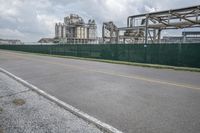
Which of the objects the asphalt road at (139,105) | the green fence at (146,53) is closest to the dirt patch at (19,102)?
the asphalt road at (139,105)

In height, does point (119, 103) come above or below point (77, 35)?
below

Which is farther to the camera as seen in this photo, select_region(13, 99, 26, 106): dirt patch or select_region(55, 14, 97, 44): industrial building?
select_region(55, 14, 97, 44): industrial building

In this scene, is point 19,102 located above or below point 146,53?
below

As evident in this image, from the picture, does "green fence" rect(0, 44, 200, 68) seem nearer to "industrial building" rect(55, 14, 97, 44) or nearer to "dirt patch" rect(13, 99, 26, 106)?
"dirt patch" rect(13, 99, 26, 106)

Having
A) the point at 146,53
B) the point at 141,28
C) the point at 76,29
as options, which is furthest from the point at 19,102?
the point at 76,29

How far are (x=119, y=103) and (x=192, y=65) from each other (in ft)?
44.7

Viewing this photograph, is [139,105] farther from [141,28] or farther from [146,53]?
[141,28]

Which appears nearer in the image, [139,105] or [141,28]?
[139,105]

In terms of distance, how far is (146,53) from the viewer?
866 inches

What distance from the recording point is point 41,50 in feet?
157

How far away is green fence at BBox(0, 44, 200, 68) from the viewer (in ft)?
59.0

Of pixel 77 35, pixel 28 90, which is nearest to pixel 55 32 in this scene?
pixel 77 35

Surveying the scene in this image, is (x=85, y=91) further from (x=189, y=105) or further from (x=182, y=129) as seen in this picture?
(x=182, y=129)

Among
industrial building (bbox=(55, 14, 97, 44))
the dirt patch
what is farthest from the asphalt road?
industrial building (bbox=(55, 14, 97, 44))
